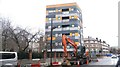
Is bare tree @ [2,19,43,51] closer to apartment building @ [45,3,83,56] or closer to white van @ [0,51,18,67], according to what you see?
white van @ [0,51,18,67]

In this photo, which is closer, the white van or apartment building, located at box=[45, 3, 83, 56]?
the white van

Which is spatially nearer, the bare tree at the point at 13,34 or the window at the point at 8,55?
the window at the point at 8,55

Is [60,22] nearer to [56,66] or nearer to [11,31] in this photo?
[11,31]

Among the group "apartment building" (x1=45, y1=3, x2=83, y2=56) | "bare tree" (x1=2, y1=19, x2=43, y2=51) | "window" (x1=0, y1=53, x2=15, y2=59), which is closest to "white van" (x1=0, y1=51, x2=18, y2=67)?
"window" (x1=0, y1=53, x2=15, y2=59)

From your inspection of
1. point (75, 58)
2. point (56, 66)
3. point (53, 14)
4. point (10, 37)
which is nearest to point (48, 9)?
point (53, 14)

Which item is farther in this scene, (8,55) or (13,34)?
(13,34)

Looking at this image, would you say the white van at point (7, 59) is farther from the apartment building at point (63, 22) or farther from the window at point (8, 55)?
the apartment building at point (63, 22)

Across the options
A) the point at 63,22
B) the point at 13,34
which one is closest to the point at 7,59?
the point at 13,34

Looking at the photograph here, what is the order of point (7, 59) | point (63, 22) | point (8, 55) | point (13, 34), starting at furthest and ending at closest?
point (63, 22) < point (13, 34) < point (8, 55) < point (7, 59)

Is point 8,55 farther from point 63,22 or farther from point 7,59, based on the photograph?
point 63,22

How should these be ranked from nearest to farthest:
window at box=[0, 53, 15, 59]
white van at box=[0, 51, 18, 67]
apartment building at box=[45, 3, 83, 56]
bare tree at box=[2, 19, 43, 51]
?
white van at box=[0, 51, 18, 67] < window at box=[0, 53, 15, 59] < bare tree at box=[2, 19, 43, 51] < apartment building at box=[45, 3, 83, 56]

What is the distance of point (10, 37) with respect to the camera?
179ft

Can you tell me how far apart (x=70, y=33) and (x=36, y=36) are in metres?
38.9

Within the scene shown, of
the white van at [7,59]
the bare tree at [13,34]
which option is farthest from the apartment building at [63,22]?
the white van at [7,59]
